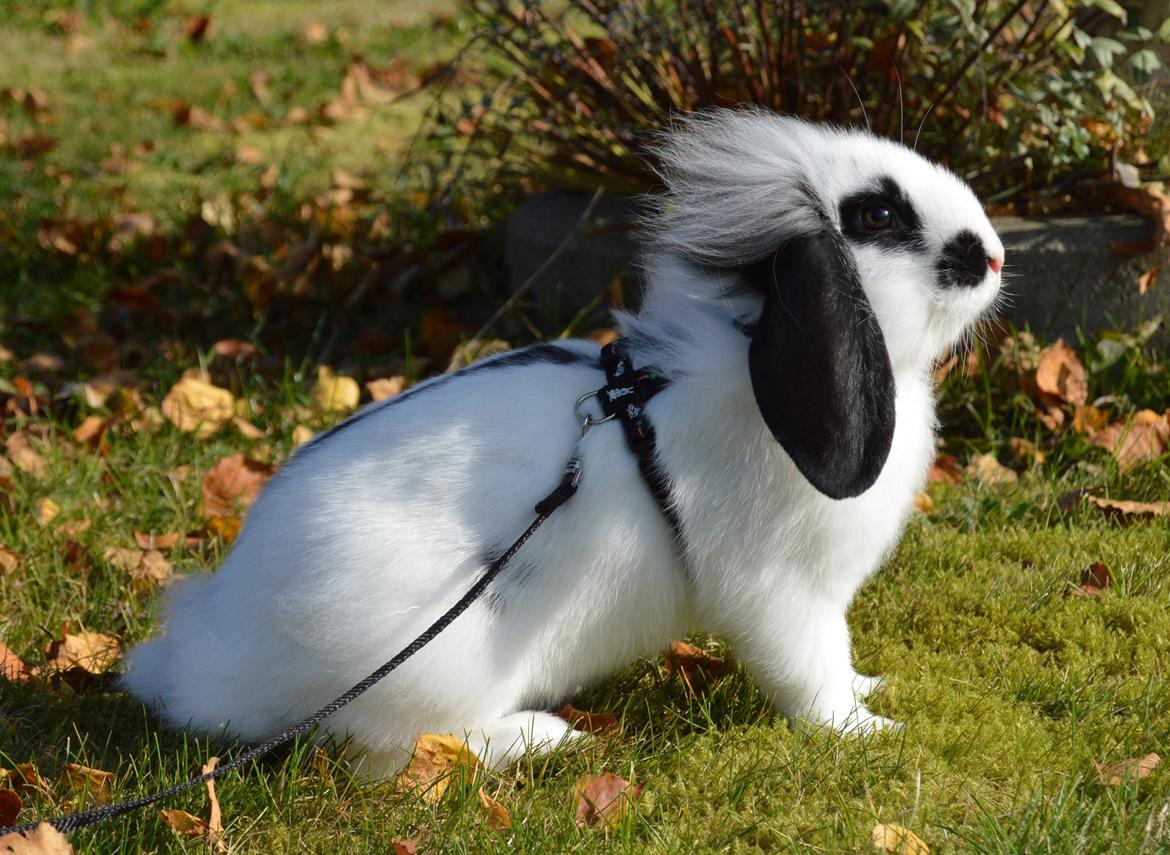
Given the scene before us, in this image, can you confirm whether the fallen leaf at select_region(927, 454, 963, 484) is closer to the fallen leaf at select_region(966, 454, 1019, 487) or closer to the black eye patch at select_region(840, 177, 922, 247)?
the fallen leaf at select_region(966, 454, 1019, 487)

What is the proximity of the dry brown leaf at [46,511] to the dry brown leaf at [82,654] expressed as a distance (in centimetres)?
57

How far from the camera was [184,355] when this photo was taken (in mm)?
4430

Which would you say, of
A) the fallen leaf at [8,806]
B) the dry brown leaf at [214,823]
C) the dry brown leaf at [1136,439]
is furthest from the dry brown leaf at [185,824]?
the dry brown leaf at [1136,439]

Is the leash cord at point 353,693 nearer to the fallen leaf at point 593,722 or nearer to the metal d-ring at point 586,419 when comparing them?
the metal d-ring at point 586,419

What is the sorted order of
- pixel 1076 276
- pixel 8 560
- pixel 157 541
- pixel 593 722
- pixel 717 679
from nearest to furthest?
1. pixel 593 722
2. pixel 717 679
3. pixel 8 560
4. pixel 157 541
5. pixel 1076 276

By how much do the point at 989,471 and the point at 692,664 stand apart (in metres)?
1.23

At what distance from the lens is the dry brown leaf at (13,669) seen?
276 cm

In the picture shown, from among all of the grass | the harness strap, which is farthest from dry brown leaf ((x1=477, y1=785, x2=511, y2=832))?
the harness strap

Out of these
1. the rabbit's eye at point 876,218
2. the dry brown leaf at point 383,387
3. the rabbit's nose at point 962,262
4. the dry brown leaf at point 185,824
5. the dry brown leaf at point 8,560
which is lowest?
the dry brown leaf at point 8,560

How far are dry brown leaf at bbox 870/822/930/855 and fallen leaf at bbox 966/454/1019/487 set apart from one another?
150 centimetres

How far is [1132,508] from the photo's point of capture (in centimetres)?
322

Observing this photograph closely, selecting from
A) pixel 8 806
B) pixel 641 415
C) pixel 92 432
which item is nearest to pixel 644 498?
pixel 641 415

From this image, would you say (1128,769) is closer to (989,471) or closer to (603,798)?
(603,798)

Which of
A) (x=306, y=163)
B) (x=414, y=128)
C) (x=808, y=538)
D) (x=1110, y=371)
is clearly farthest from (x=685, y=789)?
(x=414, y=128)
